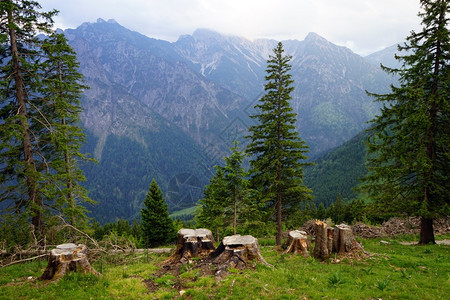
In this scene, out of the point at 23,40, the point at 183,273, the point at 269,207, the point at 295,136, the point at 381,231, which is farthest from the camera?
the point at 381,231

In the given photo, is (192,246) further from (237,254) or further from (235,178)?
(235,178)

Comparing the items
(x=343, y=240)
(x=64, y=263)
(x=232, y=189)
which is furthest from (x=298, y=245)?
(x=64, y=263)

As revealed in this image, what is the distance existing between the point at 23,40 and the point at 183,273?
17.6 metres

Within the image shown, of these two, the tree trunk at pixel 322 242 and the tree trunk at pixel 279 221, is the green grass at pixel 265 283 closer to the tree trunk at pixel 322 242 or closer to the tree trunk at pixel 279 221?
the tree trunk at pixel 322 242

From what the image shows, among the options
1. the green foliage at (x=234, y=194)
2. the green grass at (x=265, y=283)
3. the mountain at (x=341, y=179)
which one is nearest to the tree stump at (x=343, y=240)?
the green grass at (x=265, y=283)

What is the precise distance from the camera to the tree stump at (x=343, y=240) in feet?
40.2

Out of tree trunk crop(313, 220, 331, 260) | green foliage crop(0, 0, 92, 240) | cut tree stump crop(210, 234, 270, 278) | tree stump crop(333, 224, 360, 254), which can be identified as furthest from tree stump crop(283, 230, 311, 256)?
green foliage crop(0, 0, 92, 240)

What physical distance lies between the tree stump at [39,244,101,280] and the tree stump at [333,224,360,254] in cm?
1223

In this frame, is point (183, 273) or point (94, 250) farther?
point (94, 250)

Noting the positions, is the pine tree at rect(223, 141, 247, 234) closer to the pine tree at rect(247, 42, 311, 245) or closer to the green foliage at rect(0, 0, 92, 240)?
the pine tree at rect(247, 42, 311, 245)

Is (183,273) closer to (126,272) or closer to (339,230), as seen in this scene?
(126,272)

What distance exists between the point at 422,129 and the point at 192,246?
55.3ft

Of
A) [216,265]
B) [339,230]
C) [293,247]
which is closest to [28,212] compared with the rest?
[216,265]

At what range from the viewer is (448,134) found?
600 inches
